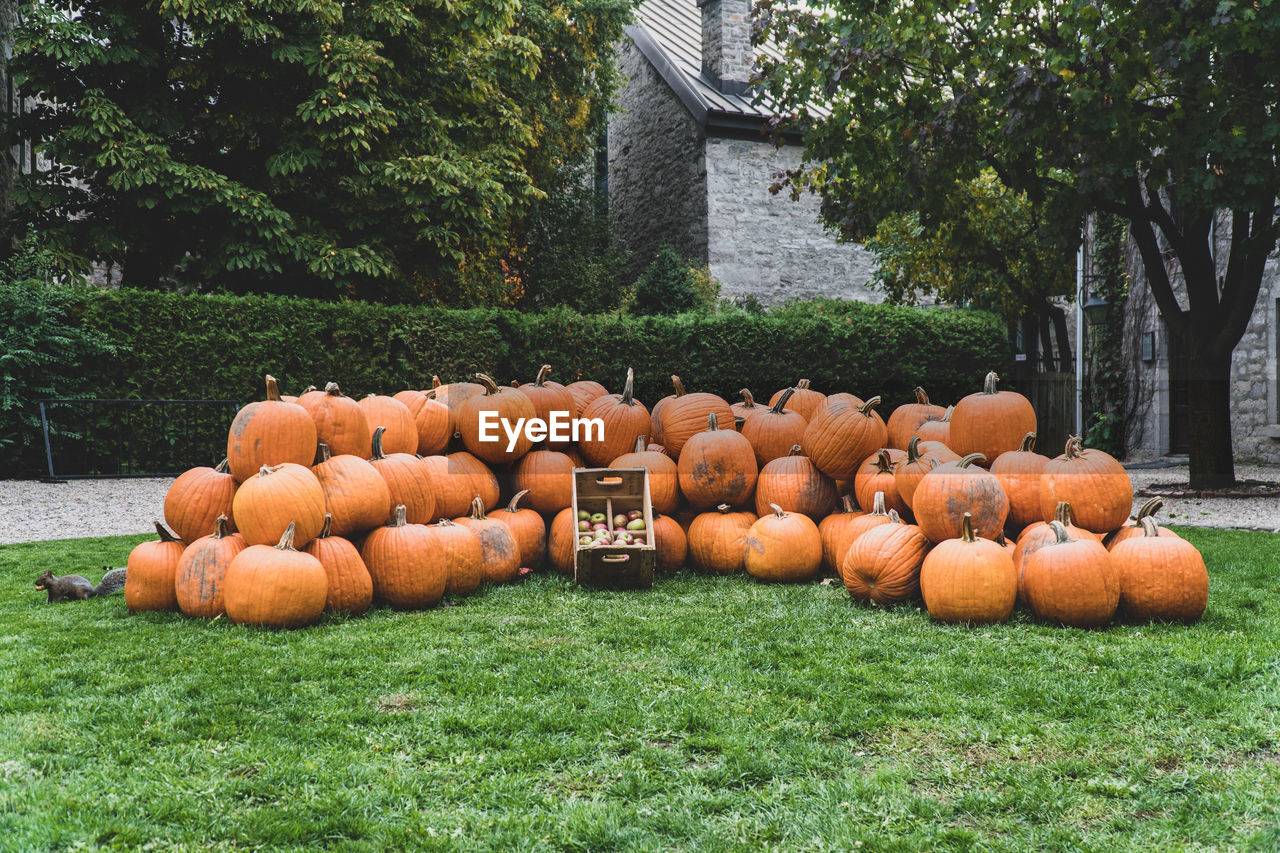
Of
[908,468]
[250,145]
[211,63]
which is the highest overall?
[211,63]

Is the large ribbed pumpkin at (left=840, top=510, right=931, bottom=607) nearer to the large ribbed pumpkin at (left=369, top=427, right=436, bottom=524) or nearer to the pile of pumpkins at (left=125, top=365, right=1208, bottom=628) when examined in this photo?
the pile of pumpkins at (left=125, top=365, right=1208, bottom=628)

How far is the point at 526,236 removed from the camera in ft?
58.7

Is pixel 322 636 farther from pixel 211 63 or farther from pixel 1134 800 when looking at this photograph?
pixel 211 63

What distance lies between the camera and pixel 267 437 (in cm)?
446

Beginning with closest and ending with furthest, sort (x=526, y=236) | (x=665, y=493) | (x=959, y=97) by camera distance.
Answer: (x=665, y=493) < (x=959, y=97) < (x=526, y=236)

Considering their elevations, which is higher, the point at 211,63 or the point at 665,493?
the point at 211,63

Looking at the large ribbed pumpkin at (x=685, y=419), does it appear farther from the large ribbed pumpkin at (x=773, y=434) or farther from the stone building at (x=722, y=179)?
the stone building at (x=722, y=179)

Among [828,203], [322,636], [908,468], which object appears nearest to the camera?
[322,636]

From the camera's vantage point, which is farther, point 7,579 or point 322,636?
point 7,579

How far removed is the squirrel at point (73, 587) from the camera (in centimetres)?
475

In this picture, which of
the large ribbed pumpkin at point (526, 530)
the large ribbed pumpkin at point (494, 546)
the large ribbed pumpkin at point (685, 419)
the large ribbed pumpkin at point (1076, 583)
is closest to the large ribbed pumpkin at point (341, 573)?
the large ribbed pumpkin at point (494, 546)

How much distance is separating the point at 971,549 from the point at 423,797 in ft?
9.51

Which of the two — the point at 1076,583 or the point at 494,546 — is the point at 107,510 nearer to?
the point at 494,546

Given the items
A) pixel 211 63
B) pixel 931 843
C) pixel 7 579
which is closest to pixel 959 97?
pixel 931 843
